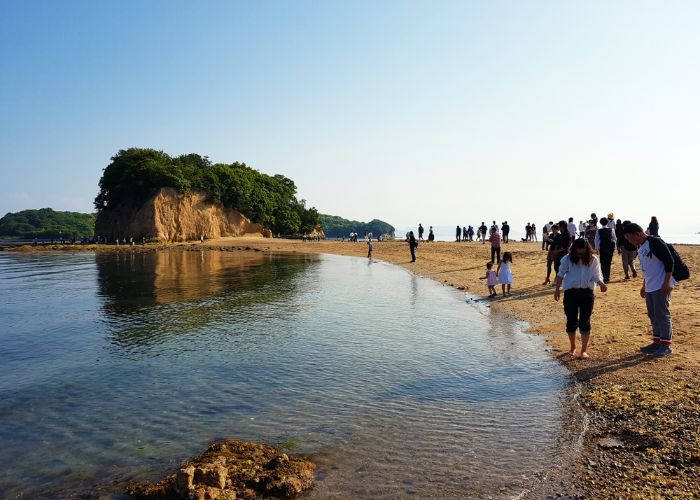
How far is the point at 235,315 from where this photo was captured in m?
15.6

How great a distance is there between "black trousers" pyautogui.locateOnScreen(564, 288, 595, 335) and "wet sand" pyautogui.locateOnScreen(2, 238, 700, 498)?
649mm

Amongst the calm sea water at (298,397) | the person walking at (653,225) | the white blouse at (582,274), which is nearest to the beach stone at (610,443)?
the calm sea water at (298,397)

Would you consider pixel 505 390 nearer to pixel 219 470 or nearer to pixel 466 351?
pixel 466 351

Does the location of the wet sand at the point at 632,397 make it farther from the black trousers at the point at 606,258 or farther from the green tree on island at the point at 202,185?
the green tree on island at the point at 202,185

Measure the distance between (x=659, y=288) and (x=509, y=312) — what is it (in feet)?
21.1

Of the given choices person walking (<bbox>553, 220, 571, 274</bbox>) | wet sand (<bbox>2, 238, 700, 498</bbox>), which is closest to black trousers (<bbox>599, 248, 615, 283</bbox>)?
wet sand (<bbox>2, 238, 700, 498</bbox>)

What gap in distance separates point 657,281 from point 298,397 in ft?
22.7

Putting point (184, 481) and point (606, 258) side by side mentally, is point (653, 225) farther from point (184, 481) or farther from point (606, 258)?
point (184, 481)

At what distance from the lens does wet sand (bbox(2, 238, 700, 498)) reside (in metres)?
4.72

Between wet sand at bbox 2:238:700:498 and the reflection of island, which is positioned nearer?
wet sand at bbox 2:238:700:498

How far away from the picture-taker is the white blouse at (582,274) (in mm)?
8867

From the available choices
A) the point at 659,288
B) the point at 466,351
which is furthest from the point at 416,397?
the point at 659,288

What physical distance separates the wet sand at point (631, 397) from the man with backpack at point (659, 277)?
35 cm

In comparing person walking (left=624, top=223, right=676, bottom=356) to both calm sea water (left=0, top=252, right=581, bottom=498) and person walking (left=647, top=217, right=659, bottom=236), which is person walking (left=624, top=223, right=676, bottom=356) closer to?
calm sea water (left=0, top=252, right=581, bottom=498)
